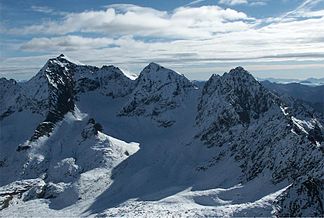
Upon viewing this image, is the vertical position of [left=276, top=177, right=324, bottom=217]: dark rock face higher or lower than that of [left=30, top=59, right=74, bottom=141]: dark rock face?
lower

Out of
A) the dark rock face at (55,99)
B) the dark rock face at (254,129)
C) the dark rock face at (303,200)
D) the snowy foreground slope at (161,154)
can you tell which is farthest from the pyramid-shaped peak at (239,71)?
the dark rock face at (303,200)

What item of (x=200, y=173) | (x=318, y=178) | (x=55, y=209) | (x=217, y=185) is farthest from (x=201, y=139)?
(x=318, y=178)

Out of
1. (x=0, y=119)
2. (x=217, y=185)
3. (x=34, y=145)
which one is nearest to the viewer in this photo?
(x=217, y=185)

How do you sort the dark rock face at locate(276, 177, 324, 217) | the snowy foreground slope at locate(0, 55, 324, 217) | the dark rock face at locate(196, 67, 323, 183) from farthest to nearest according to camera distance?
the dark rock face at locate(196, 67, 323, 183) → the snowy foreground slope at locate(0, 55, 324, 217) → the dark rock face at locate(276, 177, 324, 217)

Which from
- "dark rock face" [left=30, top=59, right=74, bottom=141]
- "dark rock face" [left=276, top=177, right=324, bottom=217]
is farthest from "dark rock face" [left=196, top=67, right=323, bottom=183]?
"dark rock face" [left=30, top=59, right=74, bottom=141]

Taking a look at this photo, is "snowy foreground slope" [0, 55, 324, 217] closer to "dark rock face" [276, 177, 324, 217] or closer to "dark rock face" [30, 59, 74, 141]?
"dark rock face" [276, 177, 324, 217]

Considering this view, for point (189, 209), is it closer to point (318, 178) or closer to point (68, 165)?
point (318, 178)

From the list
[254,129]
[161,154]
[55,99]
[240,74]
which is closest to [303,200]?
[254,129]

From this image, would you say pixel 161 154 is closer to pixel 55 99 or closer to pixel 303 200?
pixel 55 99
